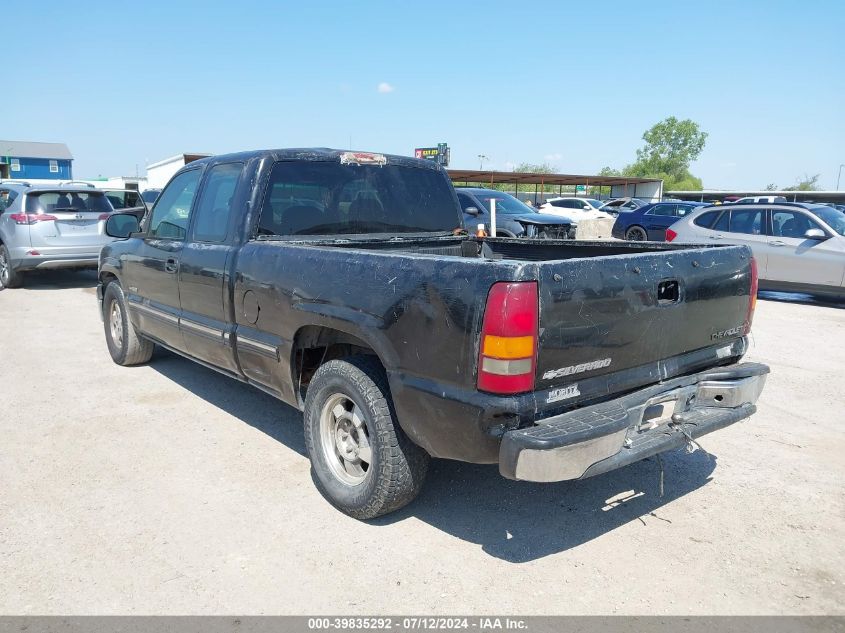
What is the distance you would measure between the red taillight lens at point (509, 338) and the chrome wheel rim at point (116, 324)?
4.75m

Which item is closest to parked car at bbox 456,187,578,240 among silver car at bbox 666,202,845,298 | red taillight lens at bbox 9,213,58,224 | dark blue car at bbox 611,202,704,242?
silver car at bbox 666,202,845,298

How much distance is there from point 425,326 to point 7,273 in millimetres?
11378

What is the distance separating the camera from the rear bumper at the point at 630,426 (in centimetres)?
262

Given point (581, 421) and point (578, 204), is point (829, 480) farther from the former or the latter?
point (578, 204)


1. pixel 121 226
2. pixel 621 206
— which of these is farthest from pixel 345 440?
pixel 621 206

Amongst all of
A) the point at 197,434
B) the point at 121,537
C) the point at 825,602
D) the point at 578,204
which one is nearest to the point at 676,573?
the point at 825,602

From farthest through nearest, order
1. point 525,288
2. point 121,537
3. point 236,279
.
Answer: point 236,279 < point 121,537 < point 525,288

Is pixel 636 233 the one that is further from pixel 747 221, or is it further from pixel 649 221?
pixel 747 221

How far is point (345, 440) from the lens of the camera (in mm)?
3537

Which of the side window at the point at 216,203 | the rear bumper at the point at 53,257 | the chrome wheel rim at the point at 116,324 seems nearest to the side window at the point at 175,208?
the side window at the point at 216,203

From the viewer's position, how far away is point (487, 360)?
8.72 ft

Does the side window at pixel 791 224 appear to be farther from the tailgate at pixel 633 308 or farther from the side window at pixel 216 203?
the side window at pixel 216 203

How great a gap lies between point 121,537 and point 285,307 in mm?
1430

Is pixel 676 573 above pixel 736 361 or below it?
below
